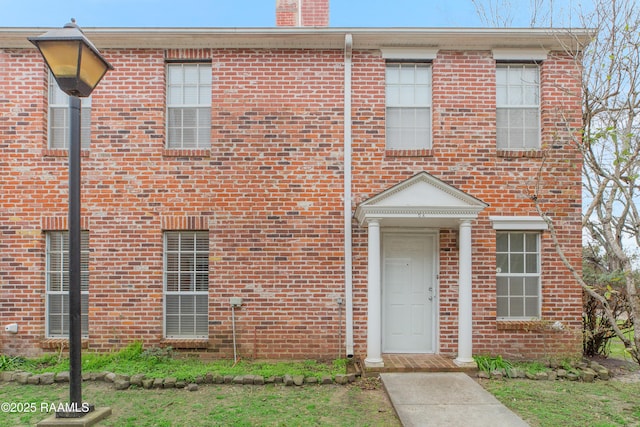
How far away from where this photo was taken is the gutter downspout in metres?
6.72

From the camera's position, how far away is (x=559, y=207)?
686 cm

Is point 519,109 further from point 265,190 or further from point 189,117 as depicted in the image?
point 189,117

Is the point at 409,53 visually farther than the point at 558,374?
Yes

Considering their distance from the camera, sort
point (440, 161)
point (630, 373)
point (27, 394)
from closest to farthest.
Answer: point (27, 394) → point (630, 373) → point (440, 161)

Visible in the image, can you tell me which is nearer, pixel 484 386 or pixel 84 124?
pixel 484 386

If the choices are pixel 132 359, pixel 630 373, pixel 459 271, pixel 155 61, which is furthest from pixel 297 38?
pixel 630 373

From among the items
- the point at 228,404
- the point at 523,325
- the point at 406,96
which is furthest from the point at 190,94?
the point at 523,325

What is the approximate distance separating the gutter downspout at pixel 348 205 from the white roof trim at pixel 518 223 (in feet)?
7.91

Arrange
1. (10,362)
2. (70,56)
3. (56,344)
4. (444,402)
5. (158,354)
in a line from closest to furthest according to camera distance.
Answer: (70,56) → (444,402) → (10,362) → (158,354) → (56,344)

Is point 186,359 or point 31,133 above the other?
point 31,133

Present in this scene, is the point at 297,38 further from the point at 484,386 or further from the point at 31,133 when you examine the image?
the point at 484,386

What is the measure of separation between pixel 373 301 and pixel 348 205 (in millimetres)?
1630

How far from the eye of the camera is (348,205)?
680 centimetres

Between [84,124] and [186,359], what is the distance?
4401 millimetres
